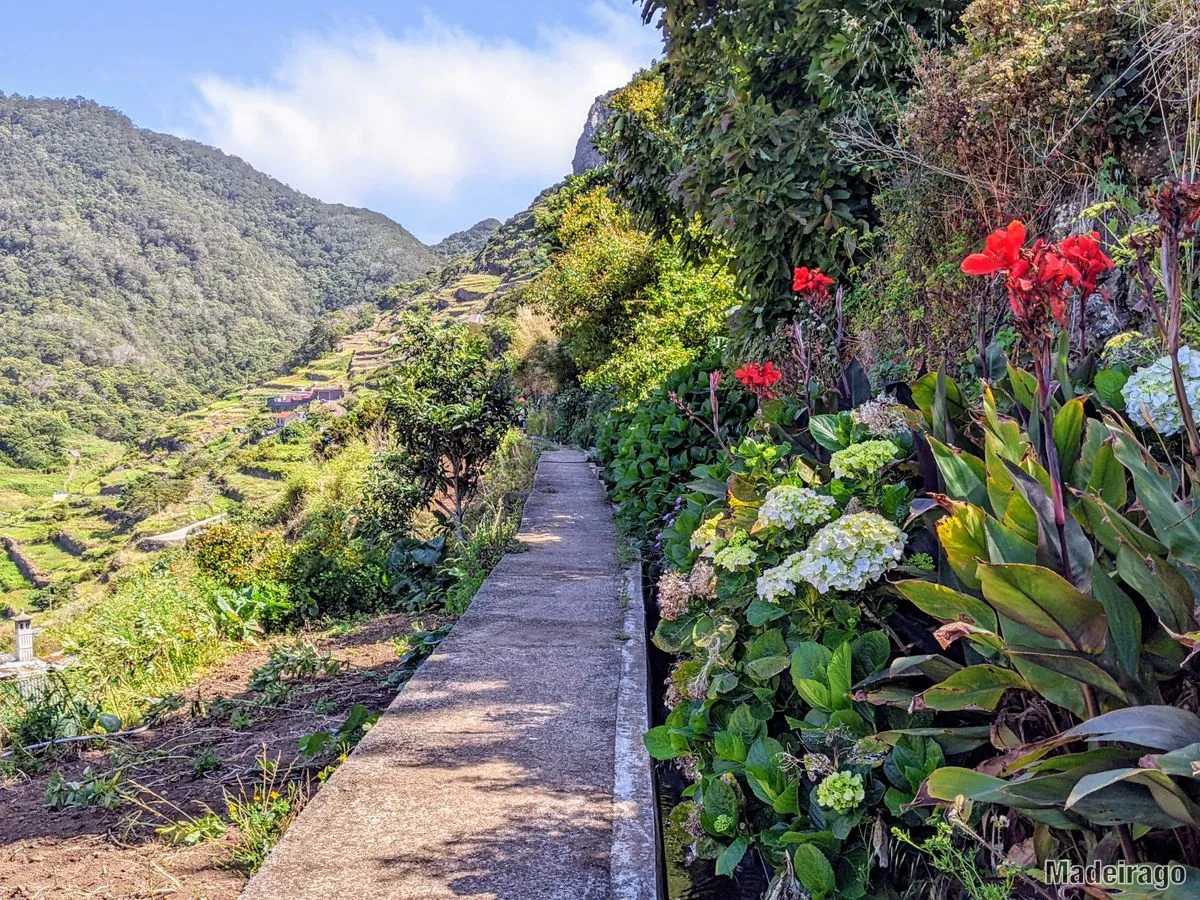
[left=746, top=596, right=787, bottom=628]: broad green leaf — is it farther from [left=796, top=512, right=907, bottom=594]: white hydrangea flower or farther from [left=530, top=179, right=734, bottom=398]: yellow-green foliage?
[left=530, top=179, right=734, bottom=398]: yellow-green foliage

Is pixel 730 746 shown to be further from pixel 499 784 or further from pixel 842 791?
pixel 499 784

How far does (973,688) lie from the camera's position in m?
1.63

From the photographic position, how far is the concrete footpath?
7.09 ft

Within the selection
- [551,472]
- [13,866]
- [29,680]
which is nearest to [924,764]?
[13,866]

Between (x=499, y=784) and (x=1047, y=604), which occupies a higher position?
(x=1047, y=604)

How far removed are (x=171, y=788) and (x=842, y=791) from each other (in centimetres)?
284

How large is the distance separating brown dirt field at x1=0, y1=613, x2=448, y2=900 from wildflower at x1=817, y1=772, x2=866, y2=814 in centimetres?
176

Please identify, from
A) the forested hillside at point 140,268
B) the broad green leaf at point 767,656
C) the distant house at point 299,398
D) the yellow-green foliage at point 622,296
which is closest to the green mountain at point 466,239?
the forested hillside at point 140,268

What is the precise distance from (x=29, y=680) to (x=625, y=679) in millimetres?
5495

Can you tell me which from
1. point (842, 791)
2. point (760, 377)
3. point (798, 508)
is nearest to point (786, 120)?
point (760, 377)

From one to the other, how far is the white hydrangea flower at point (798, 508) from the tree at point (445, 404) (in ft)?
19.0

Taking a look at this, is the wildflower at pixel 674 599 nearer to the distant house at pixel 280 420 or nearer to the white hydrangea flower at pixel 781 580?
the white hydrangea flower at pixel 781 580

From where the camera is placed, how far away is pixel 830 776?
185 cm

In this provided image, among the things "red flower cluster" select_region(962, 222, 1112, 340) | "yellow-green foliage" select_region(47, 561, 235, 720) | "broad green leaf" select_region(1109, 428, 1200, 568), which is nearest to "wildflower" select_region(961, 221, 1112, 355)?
"red flower cluster" select_region(962, 222, 1112, 340)
